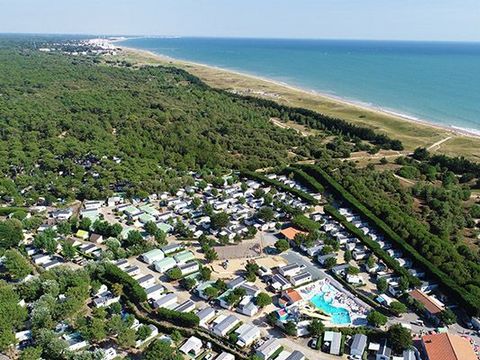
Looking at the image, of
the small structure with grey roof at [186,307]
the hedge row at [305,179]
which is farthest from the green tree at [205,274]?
the hedge row at [305,179]

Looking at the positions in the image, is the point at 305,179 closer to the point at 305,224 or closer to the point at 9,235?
A: the point at 305,224

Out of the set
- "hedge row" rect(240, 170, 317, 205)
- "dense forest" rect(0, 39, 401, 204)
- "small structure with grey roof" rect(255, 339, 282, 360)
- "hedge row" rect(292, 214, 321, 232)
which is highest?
"dense forest" rect(0, 39, 401, 204)

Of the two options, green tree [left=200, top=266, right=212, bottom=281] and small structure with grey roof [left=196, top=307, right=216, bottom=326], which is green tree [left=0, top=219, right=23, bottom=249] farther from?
small structure with grey roof [left=196, top=307, right=216, bottom=326]

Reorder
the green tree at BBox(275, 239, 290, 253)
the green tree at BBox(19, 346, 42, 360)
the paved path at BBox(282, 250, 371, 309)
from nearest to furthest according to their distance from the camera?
1. the green tree at BBox(19, 346, 42, 360)
2. the paved path at BBox(282, 250, 371, 309)
3. the green tree at BBox(275, 239, 290, 253)

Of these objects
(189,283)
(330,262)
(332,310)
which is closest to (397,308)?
(332,310)

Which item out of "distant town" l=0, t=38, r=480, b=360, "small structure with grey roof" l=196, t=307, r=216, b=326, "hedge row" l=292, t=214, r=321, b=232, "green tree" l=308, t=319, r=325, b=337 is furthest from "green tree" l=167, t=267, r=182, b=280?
"hedge row" l=292, t=214, r=321, b=232

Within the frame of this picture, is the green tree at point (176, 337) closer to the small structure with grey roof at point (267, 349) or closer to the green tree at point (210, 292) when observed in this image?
the green tree at point (210, 292)

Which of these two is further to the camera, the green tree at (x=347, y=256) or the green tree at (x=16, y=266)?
the green tree at (x=347, y=256)
